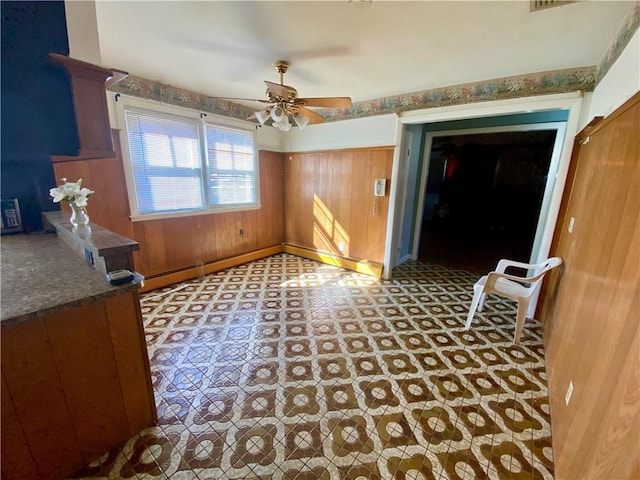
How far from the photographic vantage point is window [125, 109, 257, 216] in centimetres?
301

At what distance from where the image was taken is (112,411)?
1.32 m

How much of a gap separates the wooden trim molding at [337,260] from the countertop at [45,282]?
10.0 feet

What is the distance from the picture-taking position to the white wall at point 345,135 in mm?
3477

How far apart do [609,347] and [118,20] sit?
3.26 m

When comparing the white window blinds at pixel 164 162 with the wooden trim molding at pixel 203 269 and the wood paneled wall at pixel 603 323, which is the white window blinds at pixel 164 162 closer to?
the wooden trim molding at pixel 203 269

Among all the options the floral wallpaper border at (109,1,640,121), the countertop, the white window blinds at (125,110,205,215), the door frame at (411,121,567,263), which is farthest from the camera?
the white window blinds at (125,110,205,215)

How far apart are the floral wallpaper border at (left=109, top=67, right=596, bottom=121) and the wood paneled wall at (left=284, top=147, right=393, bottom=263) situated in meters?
0.56

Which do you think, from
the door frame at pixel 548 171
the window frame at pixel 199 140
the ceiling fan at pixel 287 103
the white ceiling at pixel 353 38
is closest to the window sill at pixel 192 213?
the window frame at pixel 199 140

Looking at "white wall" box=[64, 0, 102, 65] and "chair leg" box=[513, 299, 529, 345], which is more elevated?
"white wall" box=[64, 0, 102, 65]

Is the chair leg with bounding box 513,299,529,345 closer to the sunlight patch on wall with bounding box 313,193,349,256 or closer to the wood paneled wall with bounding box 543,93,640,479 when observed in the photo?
the wood paneled wall with bounding box 543,93,640,479

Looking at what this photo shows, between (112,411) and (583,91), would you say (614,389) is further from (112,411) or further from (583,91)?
(583,91)

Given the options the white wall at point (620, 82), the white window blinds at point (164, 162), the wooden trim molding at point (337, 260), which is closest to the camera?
the white wall at point (620, 82)

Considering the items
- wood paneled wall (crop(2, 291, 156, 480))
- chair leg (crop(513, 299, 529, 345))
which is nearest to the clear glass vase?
wood paneled wall (crop(2, 291, 156, 480))

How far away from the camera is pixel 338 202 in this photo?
4.10m
